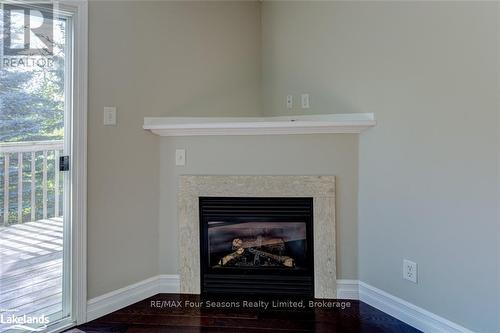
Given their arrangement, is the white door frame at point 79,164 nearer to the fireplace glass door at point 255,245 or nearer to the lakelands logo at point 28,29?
the lakelands logo at point 28,29

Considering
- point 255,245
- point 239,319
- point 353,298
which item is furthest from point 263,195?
point 353,298

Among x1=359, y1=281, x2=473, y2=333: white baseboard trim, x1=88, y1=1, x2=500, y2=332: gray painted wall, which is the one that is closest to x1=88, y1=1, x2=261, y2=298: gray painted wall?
x1=88, y1=1, x2=500, y2=332: gray painted wall

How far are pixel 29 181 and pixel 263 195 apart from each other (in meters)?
1.41

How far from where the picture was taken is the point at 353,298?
238cm

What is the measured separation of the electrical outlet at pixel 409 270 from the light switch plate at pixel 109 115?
6.63 ft

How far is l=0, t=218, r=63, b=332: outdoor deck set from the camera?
1852 millimetres

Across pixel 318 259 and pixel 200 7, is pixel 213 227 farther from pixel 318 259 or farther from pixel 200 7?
pixel 200 7

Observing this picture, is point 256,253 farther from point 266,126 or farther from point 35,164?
point 35,164

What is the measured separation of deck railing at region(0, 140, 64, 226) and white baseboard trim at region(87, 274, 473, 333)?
2.18 ft

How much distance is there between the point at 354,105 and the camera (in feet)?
7.67

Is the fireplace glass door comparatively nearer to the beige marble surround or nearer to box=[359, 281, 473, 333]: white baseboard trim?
the beige marble surround

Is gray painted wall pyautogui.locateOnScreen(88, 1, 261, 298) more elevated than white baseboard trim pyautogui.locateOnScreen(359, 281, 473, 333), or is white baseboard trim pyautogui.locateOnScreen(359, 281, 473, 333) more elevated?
gray painted wall pyautogui.locateOnScreen(88, 1, 261, 298)

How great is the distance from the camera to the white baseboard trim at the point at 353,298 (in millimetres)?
1949

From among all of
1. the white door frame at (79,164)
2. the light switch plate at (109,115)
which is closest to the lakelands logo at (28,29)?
the white door frame at (79,164)
